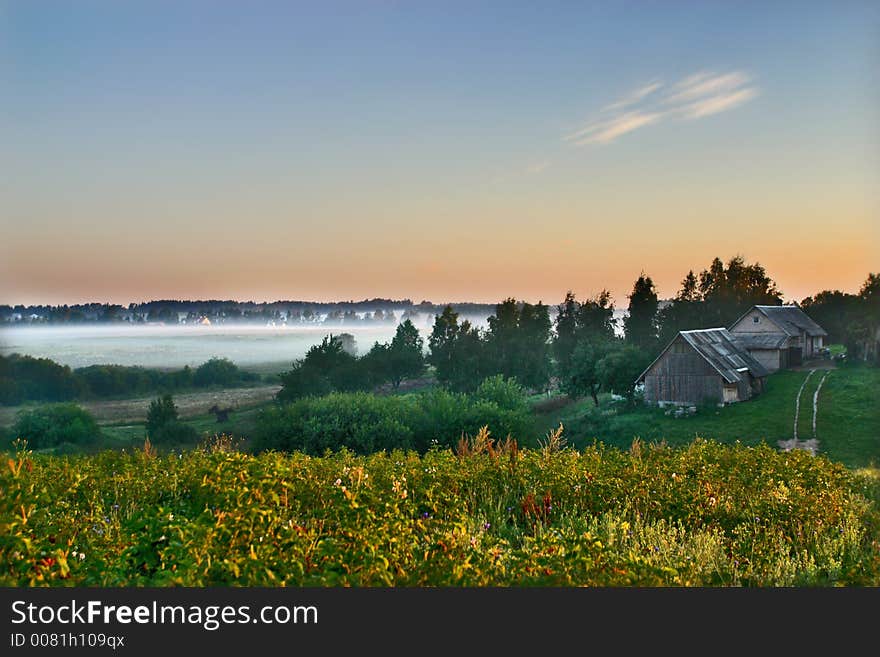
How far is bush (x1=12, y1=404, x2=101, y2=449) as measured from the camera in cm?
977

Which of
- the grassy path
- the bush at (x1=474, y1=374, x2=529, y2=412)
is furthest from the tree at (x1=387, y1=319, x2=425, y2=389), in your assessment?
the grassy path

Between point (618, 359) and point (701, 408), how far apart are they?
141cm

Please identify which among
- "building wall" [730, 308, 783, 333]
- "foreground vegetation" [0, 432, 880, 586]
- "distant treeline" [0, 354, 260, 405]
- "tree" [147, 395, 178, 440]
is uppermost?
"building wall" [730, 308, 783, 333]

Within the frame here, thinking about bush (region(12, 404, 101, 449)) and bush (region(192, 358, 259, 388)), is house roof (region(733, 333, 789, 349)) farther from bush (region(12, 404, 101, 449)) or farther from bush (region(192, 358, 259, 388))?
bush (region(12, 404, 101, 449))

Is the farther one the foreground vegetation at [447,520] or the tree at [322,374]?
the tree at [322,374]

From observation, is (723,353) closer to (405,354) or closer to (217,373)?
(405,354)

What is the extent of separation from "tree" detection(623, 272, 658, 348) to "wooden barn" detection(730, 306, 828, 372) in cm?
115

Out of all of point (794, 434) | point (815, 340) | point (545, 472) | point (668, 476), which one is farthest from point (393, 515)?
point (815, 340)

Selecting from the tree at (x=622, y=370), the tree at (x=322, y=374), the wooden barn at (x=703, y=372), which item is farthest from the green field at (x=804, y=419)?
the tree at (x=322, y=374)

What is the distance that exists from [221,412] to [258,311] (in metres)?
1.71

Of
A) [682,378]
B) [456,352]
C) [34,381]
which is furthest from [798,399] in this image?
[34,381]

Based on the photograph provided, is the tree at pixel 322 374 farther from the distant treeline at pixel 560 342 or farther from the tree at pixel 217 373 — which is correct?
the tree at pixel 217 373

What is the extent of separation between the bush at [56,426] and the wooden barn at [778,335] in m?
9.50

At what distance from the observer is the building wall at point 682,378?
9633mm
